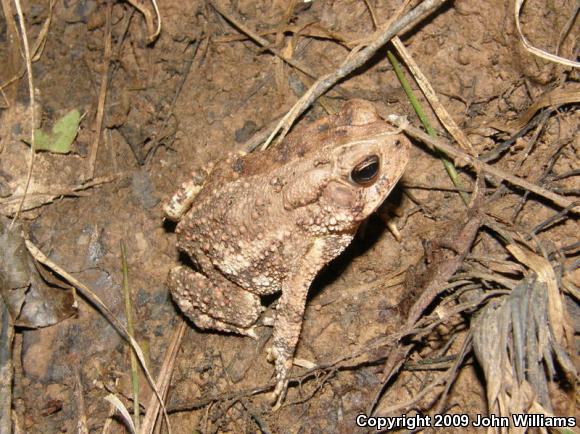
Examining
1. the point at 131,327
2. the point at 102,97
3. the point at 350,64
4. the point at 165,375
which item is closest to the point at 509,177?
the point at 350,64

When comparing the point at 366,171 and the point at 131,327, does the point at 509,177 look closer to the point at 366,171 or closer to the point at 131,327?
the point at 366,171

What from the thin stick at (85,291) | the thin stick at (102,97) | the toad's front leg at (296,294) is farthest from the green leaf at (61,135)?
the toad's front leg at (296,294)

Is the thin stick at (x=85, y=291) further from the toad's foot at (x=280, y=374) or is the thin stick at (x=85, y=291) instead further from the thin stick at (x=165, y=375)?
the toad's foot at (x=280, y=374)

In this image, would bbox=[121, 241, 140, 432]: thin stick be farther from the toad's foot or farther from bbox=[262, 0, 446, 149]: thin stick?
bbox=[262, 0, 446, 149]: thin stick

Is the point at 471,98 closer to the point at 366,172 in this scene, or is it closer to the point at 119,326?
the point at 366,172

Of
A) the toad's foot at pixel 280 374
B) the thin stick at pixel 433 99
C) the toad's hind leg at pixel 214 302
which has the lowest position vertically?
the toad's foot at pixel 280 374

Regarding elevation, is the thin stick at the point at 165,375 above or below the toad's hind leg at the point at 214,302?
below

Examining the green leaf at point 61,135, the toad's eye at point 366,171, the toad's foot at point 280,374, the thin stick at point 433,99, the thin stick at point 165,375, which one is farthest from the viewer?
the green leaf at point 61,135

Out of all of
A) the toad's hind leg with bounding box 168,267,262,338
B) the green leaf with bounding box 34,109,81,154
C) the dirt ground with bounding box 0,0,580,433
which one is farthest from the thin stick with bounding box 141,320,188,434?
the green leaf with bounding box 34,109,81,154
